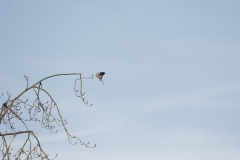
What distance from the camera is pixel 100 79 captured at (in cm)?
651

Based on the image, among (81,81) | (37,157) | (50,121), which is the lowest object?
(37,157)

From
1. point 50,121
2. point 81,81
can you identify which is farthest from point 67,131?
point 81,81

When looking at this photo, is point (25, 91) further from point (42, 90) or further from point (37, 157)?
point (37, 157)

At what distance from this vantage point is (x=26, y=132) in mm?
6750

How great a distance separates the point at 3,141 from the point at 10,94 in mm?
747

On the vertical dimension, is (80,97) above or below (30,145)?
above

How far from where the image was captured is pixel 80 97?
6777 mm

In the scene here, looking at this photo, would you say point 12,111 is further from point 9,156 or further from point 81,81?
point 81,81

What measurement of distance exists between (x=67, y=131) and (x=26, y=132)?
0.65m

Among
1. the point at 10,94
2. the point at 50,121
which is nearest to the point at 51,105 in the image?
the point at 50,121

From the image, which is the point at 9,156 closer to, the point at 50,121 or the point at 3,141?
the point at 3,141

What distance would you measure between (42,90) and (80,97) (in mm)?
601

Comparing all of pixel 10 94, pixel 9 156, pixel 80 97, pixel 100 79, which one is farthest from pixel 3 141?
pixel 100 79

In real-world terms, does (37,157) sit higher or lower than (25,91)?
lower
